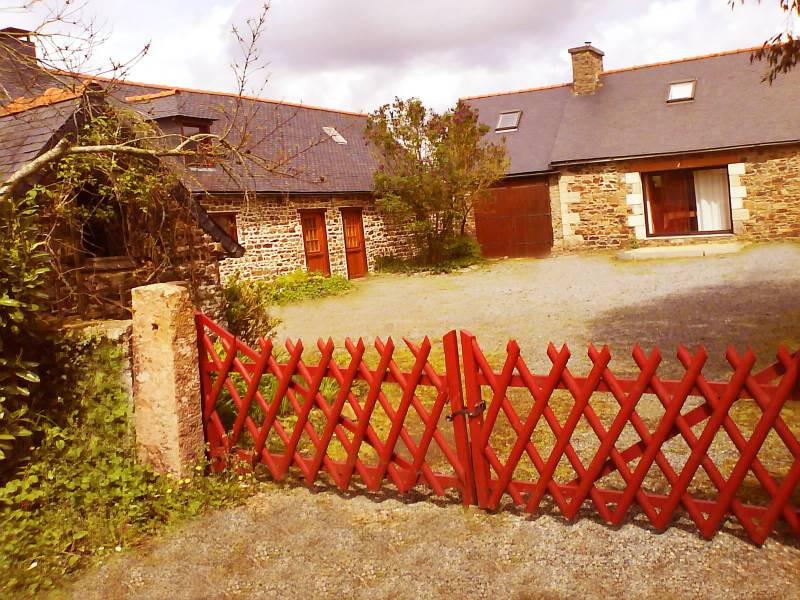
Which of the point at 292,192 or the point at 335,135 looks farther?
the point at 335,135

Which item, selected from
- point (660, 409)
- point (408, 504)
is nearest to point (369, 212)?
point (660, 409)

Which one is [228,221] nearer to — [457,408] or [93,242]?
[93,242]

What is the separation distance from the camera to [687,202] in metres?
20.8

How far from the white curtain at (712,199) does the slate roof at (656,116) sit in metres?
1.31

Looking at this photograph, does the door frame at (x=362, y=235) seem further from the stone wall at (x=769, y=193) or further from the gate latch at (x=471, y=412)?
the gate latch at (x=471, y=412)

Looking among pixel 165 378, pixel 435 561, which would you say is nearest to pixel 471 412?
pixel 435 561

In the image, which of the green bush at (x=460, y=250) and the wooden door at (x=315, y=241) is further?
the green bush at (x=460, y=250)

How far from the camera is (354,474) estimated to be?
16.9 feet

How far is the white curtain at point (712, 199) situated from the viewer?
2022cm

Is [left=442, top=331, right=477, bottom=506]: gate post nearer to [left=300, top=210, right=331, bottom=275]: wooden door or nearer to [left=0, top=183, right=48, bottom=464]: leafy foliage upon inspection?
[left=0, top=183, right=48, bottom=464]: leafy foliage

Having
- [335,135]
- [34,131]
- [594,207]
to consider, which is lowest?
[594,207]

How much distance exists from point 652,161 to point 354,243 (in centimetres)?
892

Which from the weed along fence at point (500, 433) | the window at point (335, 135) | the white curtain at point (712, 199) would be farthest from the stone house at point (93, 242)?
the white curtain at point (712, 199)

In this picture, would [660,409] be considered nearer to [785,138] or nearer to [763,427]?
[763,427]
